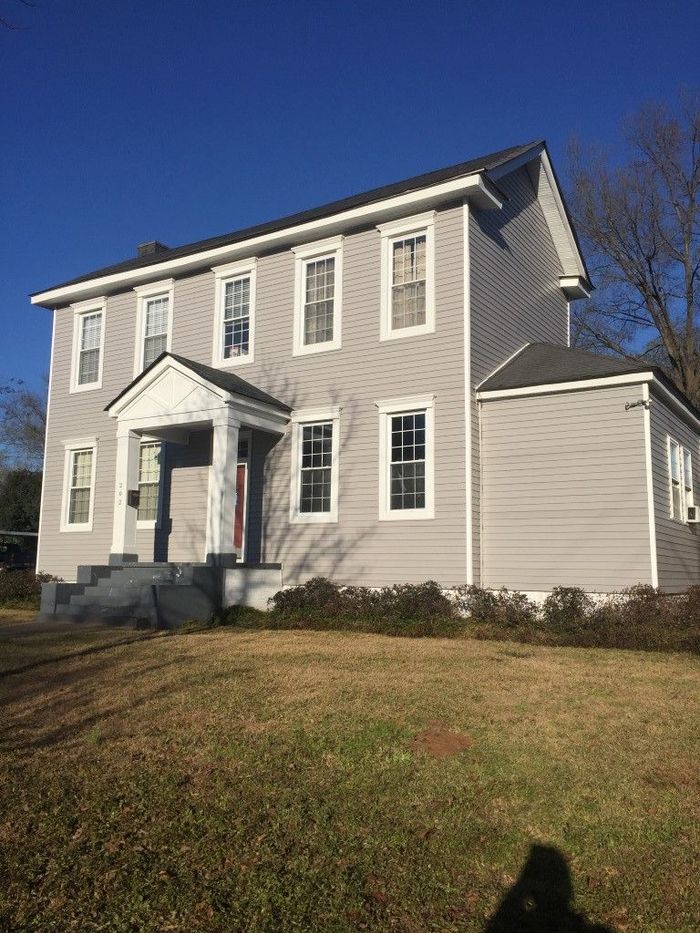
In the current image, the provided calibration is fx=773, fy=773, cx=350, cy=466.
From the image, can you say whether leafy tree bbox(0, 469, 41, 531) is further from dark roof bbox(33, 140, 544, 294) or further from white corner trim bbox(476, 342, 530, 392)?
white corner trim bbox(476, 342, 530, 392)

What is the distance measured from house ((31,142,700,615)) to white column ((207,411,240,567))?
1.6 inches

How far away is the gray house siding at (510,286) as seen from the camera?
13766 millimetres

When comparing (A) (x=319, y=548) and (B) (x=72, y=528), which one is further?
(B) (x=72, y=528)

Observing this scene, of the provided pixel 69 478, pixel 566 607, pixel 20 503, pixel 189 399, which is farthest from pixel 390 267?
pixel 20 503

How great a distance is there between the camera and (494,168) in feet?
45.6

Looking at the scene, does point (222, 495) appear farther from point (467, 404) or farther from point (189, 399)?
point (467, 404)

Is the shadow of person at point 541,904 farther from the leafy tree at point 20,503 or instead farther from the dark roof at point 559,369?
the leafy tree at point 20,503

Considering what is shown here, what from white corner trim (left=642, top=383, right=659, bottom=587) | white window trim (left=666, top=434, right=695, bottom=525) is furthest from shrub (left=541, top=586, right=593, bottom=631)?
white window trim (left=666, top=434, right=695, bottom=525)

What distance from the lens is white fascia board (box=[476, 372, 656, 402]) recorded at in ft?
40.7

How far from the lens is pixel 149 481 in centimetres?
1698

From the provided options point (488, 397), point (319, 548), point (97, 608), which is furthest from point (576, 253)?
point (97, 608)

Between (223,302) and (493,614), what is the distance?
903 centimetres

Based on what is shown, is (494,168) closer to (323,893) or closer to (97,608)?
(97,608)

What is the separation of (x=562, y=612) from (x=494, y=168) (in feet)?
26.0
